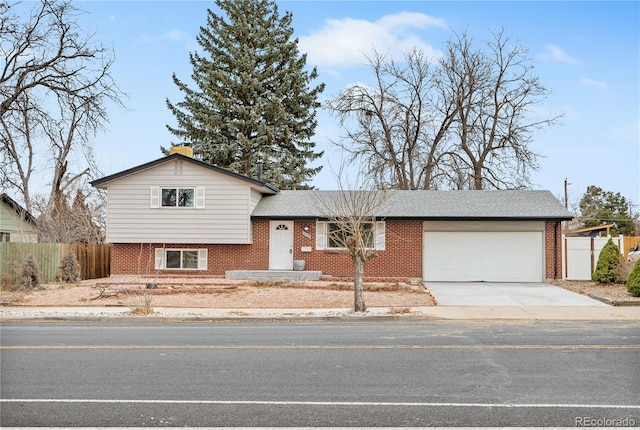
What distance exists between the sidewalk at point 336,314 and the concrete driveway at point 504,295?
1.23m

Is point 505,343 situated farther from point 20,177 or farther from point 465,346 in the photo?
point 20,177

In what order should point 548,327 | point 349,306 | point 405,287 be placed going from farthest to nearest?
point 405,287, point 349,306, point 548,327

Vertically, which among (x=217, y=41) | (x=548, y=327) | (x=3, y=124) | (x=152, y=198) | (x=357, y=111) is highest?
(x=217, y=41)

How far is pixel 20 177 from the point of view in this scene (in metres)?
42.6

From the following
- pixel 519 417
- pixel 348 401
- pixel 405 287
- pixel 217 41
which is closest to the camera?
pixel 519 417

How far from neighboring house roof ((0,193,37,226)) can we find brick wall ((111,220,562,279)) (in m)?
9.32

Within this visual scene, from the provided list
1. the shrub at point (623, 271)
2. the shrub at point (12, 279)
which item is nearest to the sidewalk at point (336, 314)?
the shrub at point (12, 279)

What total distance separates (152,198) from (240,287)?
25.6 feet

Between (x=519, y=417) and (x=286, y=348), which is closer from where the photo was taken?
(x=519, y=417)

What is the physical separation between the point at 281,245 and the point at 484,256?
8834 millimetres

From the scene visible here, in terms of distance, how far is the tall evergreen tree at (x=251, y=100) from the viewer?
4566 centimetres

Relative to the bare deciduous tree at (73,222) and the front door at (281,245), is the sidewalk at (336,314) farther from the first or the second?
the bare deciduous tree at (73,222)

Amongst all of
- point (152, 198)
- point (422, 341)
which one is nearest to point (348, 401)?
point (422, 341)

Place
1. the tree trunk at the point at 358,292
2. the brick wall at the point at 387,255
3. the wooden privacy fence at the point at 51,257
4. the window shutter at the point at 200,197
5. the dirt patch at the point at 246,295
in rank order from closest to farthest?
the tree trunk at the point at 358,292
the dirt patch at the point at 246,295
the wooden privacy fence at the point at 51,257
the brick wall at the point at 387,255
the window shutter at the point at 200,197
